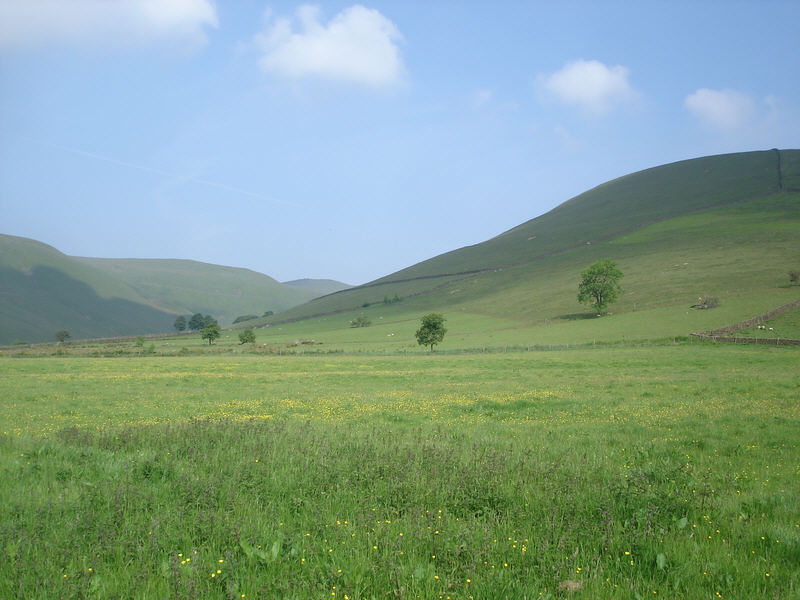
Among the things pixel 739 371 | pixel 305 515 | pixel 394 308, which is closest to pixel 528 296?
pixel 394 308

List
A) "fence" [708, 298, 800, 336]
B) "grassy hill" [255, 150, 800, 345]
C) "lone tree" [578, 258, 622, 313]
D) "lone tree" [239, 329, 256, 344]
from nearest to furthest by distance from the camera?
"fence" [708, 298, 800, 336], "grassy hill" [255, 150, 800, 345], "lone tree" [578, 258, 622, 313], "lone tree" [239, 329, 256, 344]

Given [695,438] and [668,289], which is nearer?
[695,438]

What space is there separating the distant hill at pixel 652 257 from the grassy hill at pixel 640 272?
1.30 ft

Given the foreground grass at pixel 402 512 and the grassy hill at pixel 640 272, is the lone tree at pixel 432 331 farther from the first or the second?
the foreground grass at pixel 402 512

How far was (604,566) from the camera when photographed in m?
5.31

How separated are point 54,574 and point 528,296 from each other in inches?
4782

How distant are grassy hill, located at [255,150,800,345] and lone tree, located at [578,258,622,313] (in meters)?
3.11

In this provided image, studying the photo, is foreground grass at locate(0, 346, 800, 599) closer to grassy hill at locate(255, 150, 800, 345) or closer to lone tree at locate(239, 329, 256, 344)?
grassy hill at locate(255, 150, 800, 345)

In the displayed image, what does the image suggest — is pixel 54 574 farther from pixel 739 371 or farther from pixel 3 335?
pixel 3 335

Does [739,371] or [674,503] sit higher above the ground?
[674,503]

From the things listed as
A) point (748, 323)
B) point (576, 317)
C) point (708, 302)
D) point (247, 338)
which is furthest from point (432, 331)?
point (247, 338)

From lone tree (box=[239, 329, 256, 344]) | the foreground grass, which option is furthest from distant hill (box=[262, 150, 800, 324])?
the foreground grass

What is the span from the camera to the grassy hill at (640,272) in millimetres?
78312

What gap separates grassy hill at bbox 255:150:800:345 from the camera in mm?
78312
